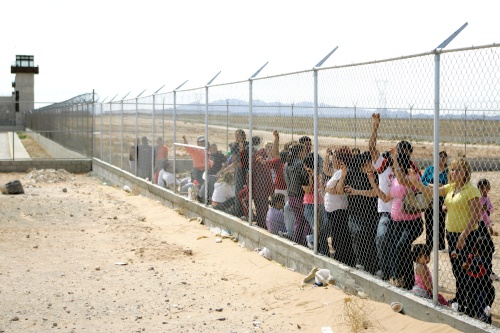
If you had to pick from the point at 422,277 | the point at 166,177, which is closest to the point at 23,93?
the point at 166,177

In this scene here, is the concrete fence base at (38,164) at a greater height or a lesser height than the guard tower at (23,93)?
lesser

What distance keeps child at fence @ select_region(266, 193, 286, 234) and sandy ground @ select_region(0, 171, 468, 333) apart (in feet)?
1.60

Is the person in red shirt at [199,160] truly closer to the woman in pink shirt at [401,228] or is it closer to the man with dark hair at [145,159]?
the man with dark hair at [145,159]

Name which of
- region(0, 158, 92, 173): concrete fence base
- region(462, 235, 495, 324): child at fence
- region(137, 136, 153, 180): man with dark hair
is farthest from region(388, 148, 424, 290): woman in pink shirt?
region(0, 158, 92, 173): concrete fence base

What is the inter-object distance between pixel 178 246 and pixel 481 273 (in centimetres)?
570

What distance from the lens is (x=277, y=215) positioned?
9281 mm

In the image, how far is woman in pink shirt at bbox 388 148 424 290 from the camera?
6.50 meters

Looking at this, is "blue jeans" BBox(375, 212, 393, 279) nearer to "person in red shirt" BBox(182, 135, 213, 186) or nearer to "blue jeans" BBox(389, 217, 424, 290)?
"blue jeans" BBox(389, 217, 424, 290)

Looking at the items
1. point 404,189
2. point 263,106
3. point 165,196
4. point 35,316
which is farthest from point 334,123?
point 165,196

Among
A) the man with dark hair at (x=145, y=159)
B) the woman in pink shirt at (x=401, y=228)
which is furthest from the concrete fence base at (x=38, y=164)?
the woman in pink shirt at (x=401, y=228)

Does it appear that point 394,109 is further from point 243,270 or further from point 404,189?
point 243,270

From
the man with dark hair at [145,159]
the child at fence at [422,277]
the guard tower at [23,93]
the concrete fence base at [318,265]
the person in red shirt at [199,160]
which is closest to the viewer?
the concrete fence base at [318,265]

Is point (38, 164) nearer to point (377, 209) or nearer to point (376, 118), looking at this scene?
point (377, 209)

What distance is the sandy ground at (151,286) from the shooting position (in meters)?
6.45
